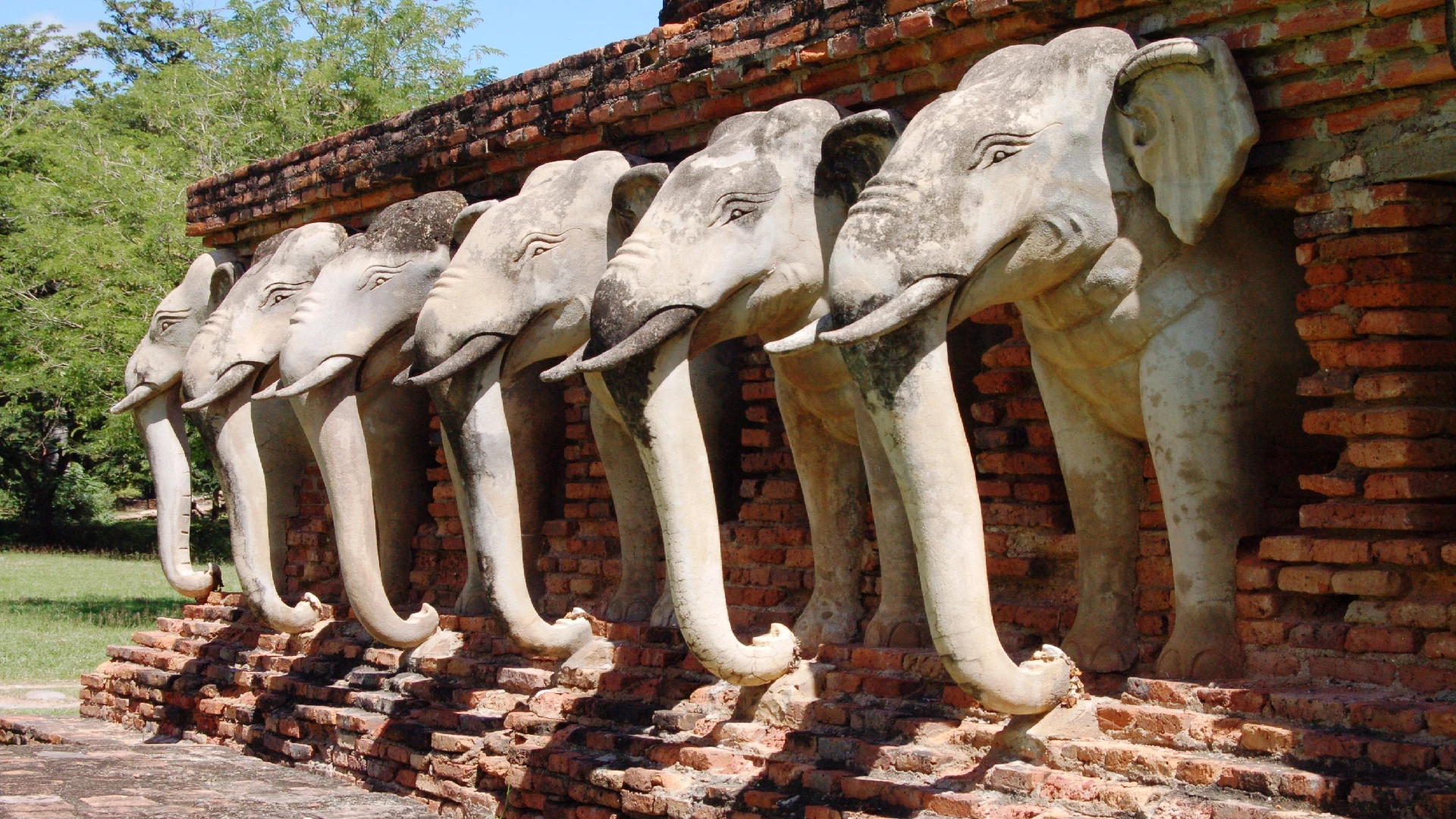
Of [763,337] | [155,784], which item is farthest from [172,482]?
[763,337]

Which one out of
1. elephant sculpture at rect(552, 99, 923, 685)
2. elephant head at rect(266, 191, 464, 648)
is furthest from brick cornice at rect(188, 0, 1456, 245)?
elephant head at rect(266, 191, 464, 648)

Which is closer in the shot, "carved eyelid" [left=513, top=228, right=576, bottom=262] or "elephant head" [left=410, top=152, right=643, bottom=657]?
"elephant head" [left=410, top=152, right=643, bottom=657]

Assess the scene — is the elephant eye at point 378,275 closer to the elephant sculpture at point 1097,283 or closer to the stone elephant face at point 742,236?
the stone elephant face at point 742,236

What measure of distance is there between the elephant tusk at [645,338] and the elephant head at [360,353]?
1.97 m

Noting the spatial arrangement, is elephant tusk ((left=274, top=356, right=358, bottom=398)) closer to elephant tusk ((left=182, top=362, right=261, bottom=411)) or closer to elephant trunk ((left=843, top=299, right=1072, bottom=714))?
elephant tusk ((left=182, top=362, right=261, bottom=411))

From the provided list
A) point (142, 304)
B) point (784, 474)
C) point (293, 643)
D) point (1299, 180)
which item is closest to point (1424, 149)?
point (1299, 180)

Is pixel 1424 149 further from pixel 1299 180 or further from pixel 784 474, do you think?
pixel 784 474

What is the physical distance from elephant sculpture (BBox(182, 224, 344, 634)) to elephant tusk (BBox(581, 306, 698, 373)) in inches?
118

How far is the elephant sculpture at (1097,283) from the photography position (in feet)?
14.5

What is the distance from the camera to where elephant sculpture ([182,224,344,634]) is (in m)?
7.72

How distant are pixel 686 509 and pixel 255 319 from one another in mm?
3643

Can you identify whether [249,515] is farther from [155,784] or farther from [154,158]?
[154,158]

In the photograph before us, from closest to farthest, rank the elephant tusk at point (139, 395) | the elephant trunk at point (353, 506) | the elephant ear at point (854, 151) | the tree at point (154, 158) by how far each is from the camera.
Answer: the elephant ear at point (854, 151) → the elephant trunk at point (353, 506) → the elephant tusk at point (139, 395) → the tree at point (154, 158)

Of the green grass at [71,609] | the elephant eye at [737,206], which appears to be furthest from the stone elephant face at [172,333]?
the elephant eye at [737,206]
